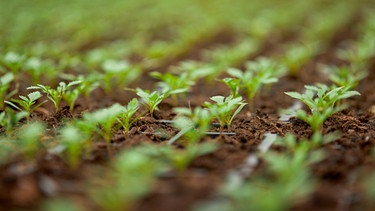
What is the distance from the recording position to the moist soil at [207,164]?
60.7 inches

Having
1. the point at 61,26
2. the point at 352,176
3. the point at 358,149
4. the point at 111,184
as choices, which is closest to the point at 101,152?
the point at 111,184

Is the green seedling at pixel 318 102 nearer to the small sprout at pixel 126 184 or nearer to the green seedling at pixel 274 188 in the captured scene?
the green seedling at pixel 274 188

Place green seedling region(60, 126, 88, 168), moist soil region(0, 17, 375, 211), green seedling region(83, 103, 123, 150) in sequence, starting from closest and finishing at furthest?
moist soil region(0, 17, 375, 211) → green seedling region(60, 126, 88, 168) → green seedling region(83, 103, 123, 150)


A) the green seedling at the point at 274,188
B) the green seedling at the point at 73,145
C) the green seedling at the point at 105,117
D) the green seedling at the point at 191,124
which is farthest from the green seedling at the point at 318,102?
the green seedling at the point at 73,145

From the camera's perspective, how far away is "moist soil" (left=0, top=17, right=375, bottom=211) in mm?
1543

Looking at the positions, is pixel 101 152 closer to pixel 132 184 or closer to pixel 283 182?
pixel 132 184

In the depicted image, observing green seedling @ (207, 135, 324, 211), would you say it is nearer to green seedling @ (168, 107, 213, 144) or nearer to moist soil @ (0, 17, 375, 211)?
moist soil @ (0, 17, 375, 211)

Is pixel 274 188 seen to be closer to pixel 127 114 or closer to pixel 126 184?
pixel 126 184

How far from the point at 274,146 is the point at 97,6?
655cm

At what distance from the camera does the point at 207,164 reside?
5.92ft

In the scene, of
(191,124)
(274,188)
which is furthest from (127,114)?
(274,188)

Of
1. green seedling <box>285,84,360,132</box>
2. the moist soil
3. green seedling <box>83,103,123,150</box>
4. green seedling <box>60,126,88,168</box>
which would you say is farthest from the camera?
green seedling <box>285,84,360,132</box>

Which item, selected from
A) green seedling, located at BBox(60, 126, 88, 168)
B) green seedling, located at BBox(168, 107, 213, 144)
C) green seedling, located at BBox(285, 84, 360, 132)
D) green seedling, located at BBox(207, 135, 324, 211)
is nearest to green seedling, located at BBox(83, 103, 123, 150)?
green seedling, located at BBox(60, 126, 88, 168)

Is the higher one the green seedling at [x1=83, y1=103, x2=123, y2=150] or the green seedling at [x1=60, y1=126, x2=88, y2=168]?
the green seedling at [x1=83, y1=103, x2=123, y2=150]
